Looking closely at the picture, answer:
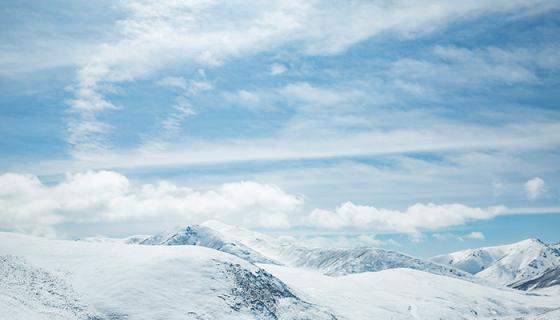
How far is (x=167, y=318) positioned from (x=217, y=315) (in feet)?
28.8

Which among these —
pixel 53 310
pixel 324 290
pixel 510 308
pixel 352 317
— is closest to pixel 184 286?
pixel 53 310

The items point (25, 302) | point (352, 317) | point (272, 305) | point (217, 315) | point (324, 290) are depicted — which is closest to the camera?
point (25, 302)

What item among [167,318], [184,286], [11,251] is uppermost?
[11,251]

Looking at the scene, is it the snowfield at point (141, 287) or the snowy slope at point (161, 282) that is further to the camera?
the snowy slope at point (161, 282)

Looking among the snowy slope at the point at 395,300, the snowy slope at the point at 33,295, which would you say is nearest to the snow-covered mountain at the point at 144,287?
the snowy slope at the point at 33,295

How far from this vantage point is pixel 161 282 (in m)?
83.2

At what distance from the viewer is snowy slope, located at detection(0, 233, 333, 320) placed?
74625 mm

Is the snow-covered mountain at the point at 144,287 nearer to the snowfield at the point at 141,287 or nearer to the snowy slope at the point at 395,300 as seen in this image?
the snowfield at the point at 141,287

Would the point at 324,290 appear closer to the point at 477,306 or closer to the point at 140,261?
the point at 140,261

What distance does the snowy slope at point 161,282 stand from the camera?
74.6 metres

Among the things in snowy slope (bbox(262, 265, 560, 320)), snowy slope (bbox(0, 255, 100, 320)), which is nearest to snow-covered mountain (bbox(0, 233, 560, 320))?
snowy slope (bbox(0, 255, 100, 320))

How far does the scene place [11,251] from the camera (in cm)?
8462

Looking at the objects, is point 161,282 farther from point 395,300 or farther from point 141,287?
point 395,300

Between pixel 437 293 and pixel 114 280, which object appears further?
pixel 437 293
